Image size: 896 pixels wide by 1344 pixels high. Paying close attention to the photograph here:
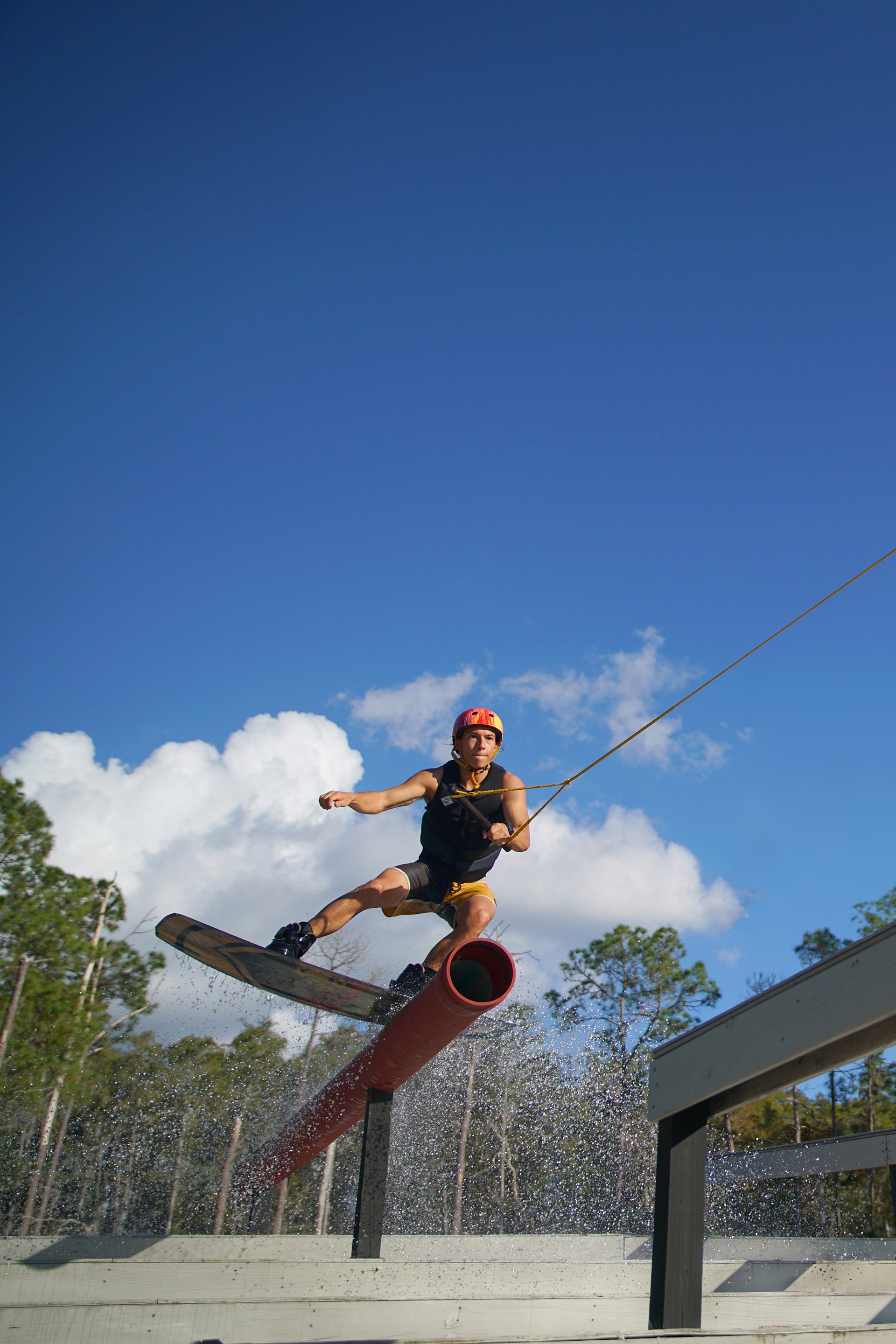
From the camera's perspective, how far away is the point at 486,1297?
3.69 meters

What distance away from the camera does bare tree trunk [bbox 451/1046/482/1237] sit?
23438mm

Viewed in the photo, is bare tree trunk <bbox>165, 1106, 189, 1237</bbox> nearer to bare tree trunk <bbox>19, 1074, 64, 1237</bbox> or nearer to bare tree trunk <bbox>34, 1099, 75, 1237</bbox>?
bare tree trunk <bbox>34, 1099, 75, 1237</bbox>

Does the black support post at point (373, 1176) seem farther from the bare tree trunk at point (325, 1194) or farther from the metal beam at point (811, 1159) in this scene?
the bare tree trunk at point (325, 1194)

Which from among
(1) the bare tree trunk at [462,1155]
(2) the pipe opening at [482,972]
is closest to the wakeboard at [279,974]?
(2) the pipe opening at [482,972]

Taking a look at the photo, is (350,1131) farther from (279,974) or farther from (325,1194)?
(279,974)

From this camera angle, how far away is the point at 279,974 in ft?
15.9

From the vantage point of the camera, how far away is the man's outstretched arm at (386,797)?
4574 mm

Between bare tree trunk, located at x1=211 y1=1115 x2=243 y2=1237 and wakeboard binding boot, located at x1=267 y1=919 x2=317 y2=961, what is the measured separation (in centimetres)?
2284

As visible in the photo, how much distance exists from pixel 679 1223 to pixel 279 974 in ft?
8.93

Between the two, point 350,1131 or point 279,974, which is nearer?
point 279,974

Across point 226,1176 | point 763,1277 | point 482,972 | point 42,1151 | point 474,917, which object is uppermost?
point 474,917

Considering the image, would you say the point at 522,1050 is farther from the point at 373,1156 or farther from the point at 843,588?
the point at 843,588

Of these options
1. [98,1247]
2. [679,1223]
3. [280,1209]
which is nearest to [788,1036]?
[679,1223]

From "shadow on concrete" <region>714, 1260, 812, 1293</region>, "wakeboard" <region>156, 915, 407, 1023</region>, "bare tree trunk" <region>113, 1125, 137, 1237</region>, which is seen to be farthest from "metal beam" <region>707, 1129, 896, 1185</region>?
"bare tree trunk" <region>113, 1125, 137, 1237</region>
